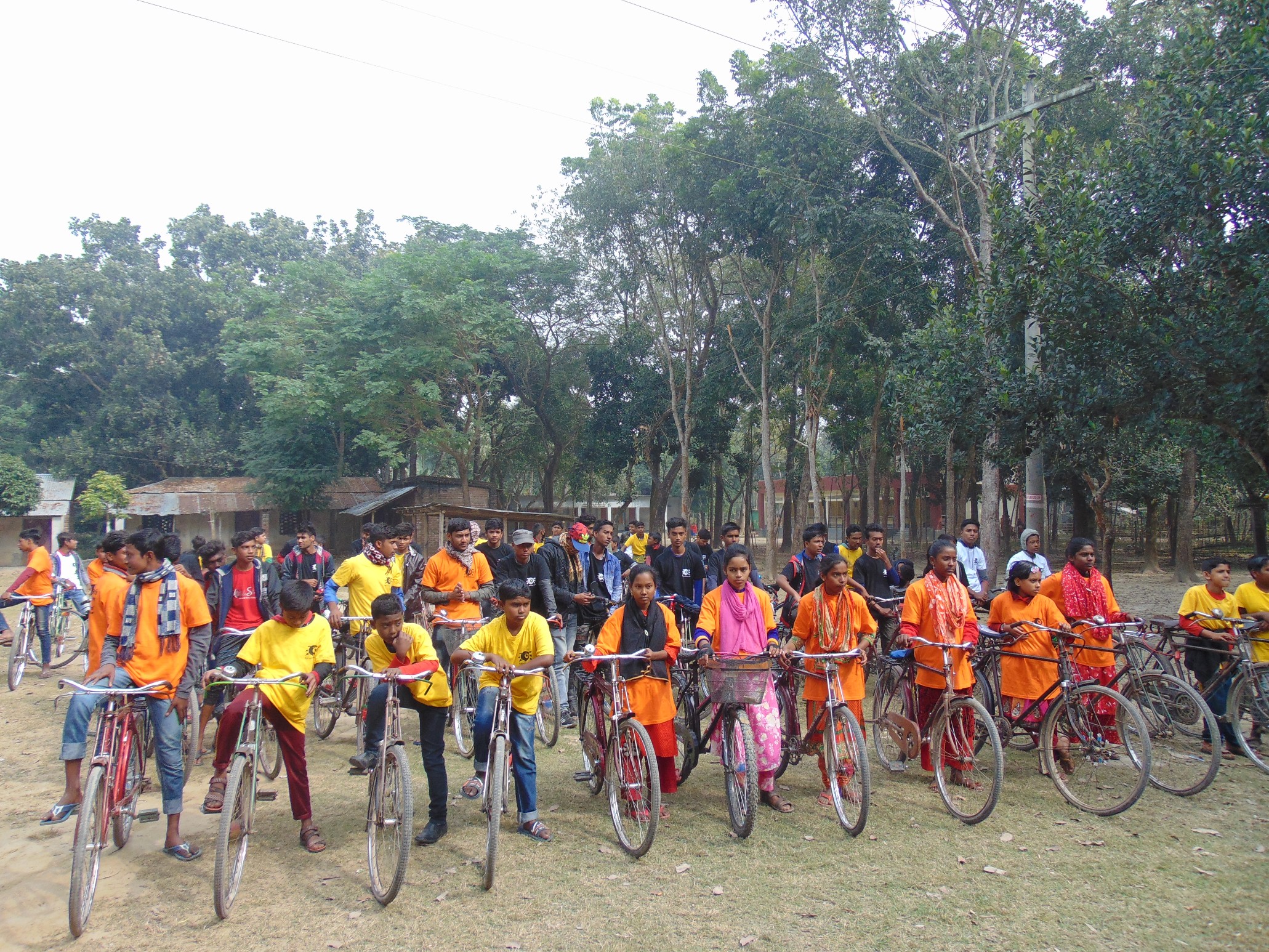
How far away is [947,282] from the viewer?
22.4 metres

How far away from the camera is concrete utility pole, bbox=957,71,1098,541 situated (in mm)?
10820

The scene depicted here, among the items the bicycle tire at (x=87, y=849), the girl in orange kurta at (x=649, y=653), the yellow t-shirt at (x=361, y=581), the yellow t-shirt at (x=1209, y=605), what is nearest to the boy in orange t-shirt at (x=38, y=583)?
the yellow t-shirt at (x=361, y=581)

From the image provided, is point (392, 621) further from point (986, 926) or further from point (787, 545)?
point (787, 545)

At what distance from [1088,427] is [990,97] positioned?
810cm

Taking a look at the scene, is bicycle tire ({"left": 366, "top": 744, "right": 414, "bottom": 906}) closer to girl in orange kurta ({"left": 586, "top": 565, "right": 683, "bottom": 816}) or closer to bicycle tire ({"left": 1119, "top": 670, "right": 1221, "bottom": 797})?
girl in orange kurta ({"left": 586, "top": 565, "right": 683, "bottom": 816})

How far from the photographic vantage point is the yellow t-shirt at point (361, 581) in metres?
7.67

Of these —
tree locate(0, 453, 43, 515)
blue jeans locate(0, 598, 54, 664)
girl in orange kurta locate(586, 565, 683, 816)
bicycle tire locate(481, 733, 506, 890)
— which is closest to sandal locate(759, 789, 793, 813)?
girl in orange kurta locate(586, 565, 683, 816)

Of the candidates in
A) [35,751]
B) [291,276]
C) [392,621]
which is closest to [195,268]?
[291,276]

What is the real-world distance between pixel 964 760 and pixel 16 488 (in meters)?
36.1

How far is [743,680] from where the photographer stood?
203 inches

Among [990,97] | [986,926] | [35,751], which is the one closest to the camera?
[986,926]

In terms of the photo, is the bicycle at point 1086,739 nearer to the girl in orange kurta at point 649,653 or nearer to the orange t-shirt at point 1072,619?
the orange t-shirt at point 1072,619

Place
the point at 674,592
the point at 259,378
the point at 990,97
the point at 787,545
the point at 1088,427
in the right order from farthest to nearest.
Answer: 1. the point at 787,545
2. the point at 259,378
3. the point at 990,97
4. the point at 1088,427
5. the point at 674,592

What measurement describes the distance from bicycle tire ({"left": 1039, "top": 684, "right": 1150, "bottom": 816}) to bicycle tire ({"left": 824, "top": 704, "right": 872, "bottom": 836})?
146cm
